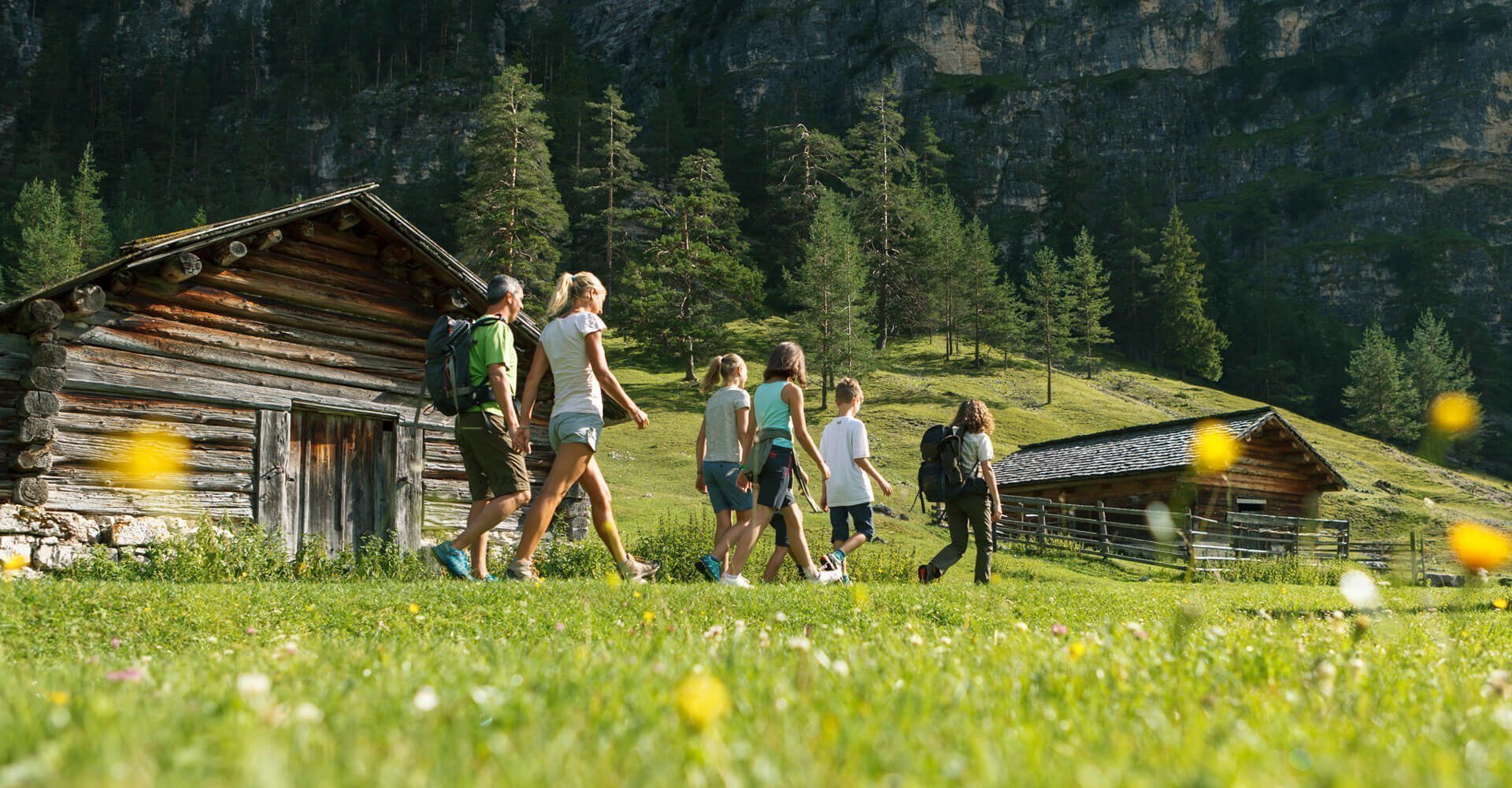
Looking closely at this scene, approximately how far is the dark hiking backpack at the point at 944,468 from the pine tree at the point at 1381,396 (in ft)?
228

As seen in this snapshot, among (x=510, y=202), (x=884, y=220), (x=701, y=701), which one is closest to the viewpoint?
(x=701, y=701)

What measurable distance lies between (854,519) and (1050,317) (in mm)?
58066

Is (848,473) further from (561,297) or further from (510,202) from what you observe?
(510,202)

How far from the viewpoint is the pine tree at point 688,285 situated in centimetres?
5622

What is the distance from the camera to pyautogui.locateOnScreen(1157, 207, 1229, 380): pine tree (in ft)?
258

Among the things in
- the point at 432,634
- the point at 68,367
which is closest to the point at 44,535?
the point at 68,367

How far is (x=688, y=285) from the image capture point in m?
58.0

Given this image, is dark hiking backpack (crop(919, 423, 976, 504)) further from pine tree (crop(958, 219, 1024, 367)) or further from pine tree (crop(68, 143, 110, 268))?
pine tree (crop(68, 143, 110, 268))

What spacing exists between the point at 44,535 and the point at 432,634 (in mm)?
7690

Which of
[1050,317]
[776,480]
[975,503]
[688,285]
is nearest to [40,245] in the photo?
[688,285]

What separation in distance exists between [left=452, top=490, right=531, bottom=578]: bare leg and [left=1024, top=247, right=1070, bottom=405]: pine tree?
5712 centimetres

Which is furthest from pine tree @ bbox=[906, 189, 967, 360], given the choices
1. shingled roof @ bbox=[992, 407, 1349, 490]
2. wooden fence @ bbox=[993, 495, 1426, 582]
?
wooden fence @ bbox=[993, 495, 1426, 582]

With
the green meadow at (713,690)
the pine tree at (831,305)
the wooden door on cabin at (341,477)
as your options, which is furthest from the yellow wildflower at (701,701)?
the pine tree at (831,305)

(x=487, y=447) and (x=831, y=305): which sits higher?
(x=831, y=305)
